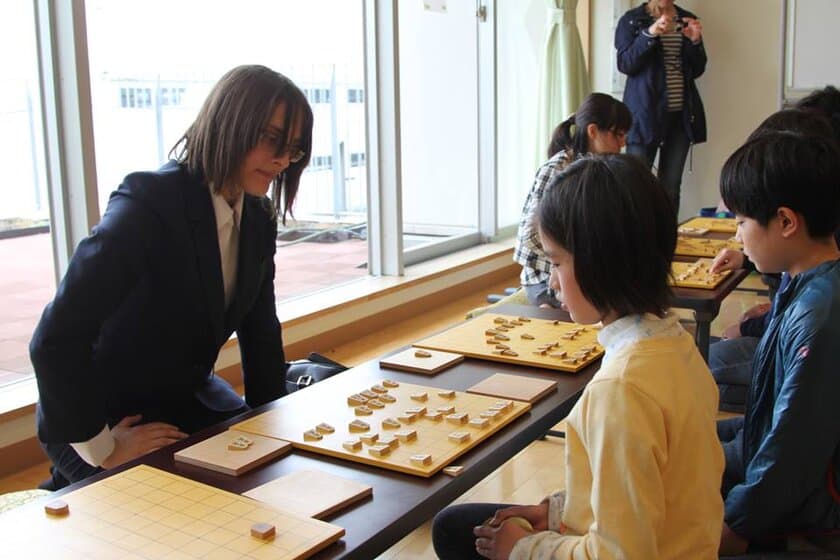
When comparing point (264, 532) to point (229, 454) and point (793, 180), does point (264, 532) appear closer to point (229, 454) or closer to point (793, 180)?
point (229, 454)

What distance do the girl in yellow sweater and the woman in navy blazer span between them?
0.75 metres

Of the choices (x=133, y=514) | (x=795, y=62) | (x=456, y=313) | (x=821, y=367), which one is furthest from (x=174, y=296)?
(x=795, y=62)

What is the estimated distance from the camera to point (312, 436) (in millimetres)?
1359

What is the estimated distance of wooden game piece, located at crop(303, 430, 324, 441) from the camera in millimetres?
1355

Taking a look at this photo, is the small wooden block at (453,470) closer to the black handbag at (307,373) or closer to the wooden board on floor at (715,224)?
the black handbag at (307,373)

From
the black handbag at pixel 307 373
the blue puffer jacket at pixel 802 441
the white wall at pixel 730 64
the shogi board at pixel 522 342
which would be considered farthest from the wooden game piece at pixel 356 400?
the white wall at pixel 730 64

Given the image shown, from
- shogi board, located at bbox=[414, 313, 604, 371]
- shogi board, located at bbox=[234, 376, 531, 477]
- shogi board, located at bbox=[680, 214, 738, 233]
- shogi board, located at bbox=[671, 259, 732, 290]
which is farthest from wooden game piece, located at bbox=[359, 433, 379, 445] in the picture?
shogi board, located at bbox=[680, 214, 738, 233]

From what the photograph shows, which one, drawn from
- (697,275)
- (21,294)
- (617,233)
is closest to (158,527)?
(617,233)

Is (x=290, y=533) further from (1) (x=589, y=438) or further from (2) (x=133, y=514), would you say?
(1) (x=589, y=438)

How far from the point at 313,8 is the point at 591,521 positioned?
3.84m

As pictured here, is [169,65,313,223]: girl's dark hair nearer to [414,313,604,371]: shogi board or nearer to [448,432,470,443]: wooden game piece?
[414,313,604,371]: shogi board

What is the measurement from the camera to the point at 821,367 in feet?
4.75

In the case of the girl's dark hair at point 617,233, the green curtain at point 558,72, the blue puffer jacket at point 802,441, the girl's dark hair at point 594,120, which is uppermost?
the green curtain at point 558,72

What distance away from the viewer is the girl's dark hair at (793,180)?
1.59 metres
